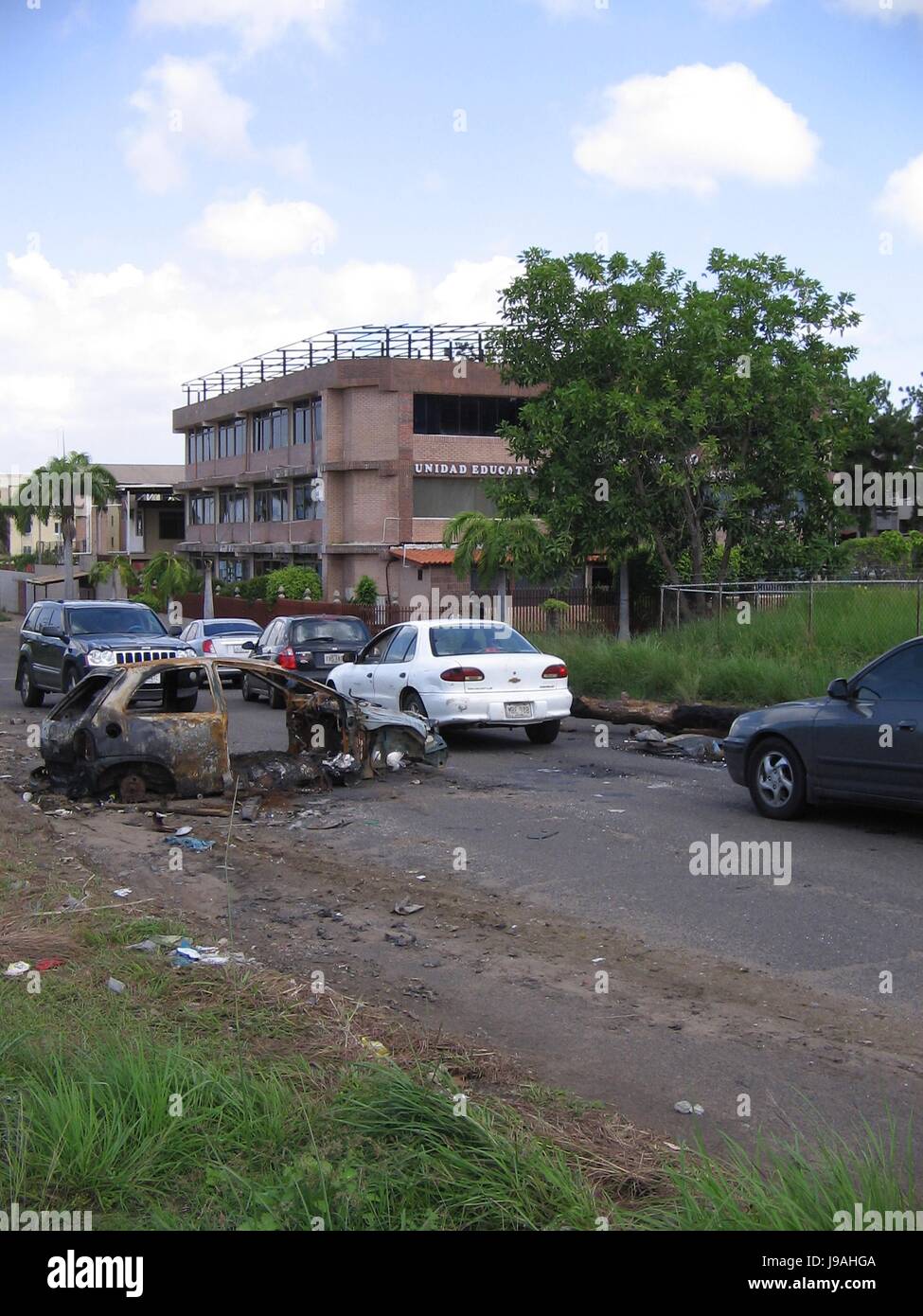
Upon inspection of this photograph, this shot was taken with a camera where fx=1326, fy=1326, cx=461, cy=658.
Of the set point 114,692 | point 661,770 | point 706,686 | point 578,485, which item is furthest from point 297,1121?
point 578,485

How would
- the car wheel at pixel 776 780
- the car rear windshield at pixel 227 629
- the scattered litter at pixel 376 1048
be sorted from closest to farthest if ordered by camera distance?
the scattered litter at pixel 376 1048 → the car wheel at pixel 776 780 → the car rear windshield at pixel 227 629

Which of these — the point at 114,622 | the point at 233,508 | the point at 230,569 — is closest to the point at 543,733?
the point at 114,622

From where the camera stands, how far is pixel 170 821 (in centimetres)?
1133

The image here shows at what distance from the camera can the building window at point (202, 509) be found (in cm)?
6838

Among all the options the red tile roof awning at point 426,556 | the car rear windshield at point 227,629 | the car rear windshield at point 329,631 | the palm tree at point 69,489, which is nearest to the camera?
the car rear windshield at point 329,631

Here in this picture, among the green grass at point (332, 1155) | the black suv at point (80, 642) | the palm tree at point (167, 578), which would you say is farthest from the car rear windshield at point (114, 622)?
the palm tree at point (167, 578)

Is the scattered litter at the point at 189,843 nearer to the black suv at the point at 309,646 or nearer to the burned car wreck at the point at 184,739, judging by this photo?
the burned car wreck at the point at 184,739

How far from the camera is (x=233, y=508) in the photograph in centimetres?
6462

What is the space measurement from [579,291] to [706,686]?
12575 mm

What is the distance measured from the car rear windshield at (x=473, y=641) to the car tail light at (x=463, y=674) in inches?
11.1

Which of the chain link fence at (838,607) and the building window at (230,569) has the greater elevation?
the building window at (230,569)

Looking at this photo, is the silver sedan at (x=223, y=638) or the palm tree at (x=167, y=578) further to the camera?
the palm tree at (x=167, y=578)

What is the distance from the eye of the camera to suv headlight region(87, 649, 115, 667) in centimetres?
1967
